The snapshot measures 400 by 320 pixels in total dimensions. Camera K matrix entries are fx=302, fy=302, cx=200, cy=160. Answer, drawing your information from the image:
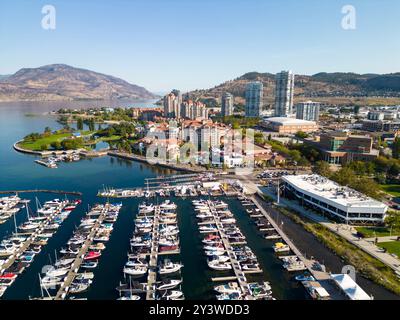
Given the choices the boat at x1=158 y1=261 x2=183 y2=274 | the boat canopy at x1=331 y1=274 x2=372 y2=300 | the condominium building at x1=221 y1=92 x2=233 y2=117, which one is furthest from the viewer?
the condominium building at x1=221 y1=92 x2=233 y2=117

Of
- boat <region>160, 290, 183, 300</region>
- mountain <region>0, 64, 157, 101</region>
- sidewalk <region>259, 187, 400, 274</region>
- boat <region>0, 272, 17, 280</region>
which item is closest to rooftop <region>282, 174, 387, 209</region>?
sidewalk <region>259, 187, 400, 274</region>

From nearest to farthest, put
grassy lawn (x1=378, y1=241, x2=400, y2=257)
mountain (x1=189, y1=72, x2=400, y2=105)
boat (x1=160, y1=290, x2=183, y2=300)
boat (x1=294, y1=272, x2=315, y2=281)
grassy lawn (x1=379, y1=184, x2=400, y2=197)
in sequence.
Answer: boat (x1=160, y1=290, x2=183, y2=300), boat (x1=294, y1=272, x2=315, y2=281), grassy lawn (x1=378, y1=241, x2=400, y2=257), grassy lawn (x1=379, y1=184, x2=400, y2=197), mountain (x1=189, y1=72, x2=400, y2=105)

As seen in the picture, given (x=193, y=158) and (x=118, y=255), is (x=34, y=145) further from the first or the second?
(x=118, y=255)

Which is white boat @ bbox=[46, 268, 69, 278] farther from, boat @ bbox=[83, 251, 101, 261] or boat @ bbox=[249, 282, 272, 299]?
boat @ bbox=[249, 282, 272, 299]

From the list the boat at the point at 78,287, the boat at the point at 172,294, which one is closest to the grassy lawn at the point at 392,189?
the boat at the point at 172,294

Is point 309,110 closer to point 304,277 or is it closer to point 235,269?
point 304,277

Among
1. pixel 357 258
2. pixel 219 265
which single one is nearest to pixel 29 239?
pixel 219 265

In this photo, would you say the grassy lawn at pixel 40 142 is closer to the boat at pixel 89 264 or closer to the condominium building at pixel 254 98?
the boat at pixel 89 264
